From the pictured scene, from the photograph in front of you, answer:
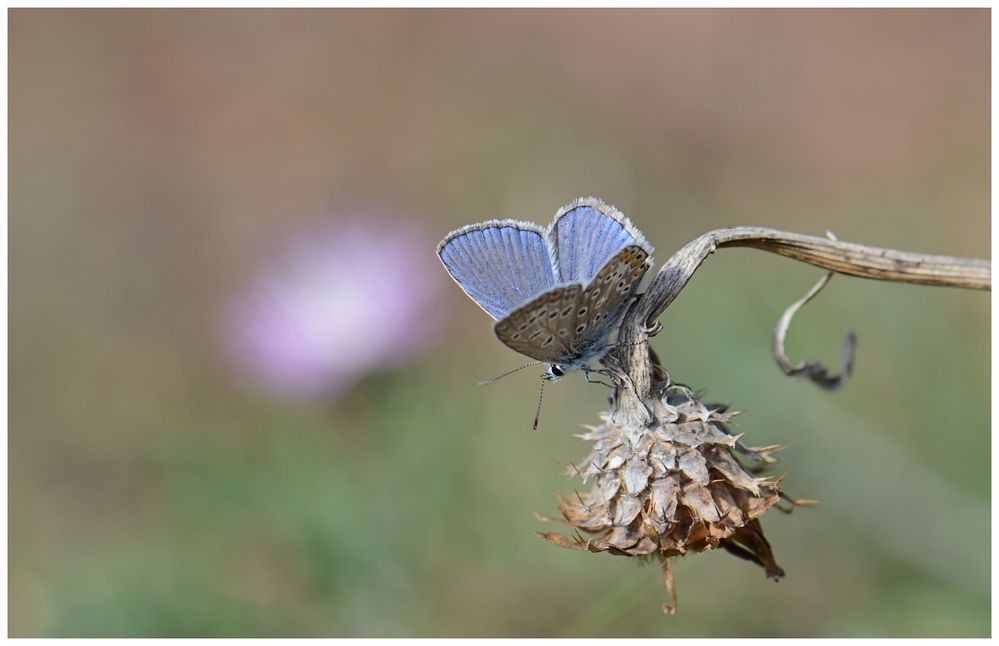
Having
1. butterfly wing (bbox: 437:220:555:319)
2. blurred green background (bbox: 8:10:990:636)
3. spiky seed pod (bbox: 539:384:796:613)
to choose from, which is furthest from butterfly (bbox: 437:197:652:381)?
blurred green background (bbox: 8:10:990:636)

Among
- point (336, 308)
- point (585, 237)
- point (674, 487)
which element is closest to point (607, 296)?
point (585, 237)

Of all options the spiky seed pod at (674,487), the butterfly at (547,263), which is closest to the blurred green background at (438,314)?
the spiky seed pod at (674,487)

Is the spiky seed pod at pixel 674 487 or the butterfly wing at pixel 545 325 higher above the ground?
the butterfly wing at pixel 545 325

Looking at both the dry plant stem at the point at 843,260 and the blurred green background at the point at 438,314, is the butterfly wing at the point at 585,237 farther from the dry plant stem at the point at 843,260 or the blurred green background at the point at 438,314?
the blurred green background at the point at 438,314

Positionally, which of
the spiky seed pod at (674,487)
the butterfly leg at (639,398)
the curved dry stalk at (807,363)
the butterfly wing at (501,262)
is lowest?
the spiky seed pod at (674,487)

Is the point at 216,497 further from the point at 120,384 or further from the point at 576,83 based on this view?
the point at 576,83

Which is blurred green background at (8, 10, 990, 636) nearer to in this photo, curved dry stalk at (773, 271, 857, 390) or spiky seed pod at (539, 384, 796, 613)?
spiky seed pod at (539, 384, 796, 613)
